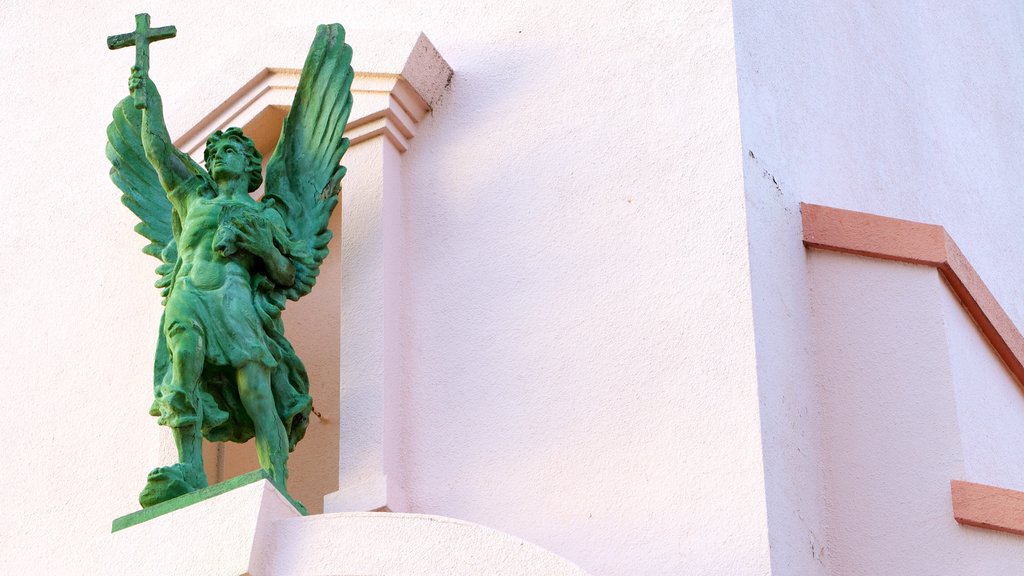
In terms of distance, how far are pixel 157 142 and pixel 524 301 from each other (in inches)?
53.7

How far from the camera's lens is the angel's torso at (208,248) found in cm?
729

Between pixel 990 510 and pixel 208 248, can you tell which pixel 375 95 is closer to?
pixel 208 248

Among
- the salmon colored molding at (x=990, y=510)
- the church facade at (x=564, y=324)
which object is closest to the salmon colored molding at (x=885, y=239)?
the church facade at (x=564, y=324)

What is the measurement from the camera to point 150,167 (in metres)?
7.91

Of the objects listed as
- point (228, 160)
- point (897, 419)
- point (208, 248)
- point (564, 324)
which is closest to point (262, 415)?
point (208, 248)

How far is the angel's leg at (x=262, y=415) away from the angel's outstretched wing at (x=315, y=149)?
1.59 ft

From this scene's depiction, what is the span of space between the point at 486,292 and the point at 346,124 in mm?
832

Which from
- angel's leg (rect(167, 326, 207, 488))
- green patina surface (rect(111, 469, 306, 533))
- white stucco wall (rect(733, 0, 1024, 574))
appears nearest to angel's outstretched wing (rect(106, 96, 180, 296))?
angel's leg (rect(167, 326, 207, 488))

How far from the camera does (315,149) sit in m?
7.67

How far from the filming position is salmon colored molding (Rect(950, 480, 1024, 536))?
7145 millimetres

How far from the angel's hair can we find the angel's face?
2 centimetres

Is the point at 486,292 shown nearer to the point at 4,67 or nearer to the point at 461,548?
the point at 461,548

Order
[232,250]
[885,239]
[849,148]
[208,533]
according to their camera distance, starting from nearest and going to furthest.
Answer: [208,533] < [232,250] < [885,239] < [849,148]

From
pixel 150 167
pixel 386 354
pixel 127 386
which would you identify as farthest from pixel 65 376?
pixel 386 354
